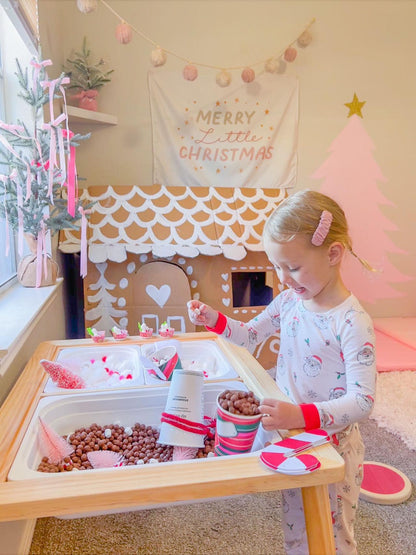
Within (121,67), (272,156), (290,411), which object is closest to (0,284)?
(290,411)

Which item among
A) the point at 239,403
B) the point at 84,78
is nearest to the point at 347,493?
the point at 239,403

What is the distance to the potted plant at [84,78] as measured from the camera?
2580 mm

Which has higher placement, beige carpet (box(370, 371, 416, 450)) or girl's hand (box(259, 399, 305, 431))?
girl's hand (box(259, 399, 305, 431))

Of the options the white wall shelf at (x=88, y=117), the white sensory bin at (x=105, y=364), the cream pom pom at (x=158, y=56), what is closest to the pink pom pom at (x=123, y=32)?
the cream pom pom at (x=158, y=56)

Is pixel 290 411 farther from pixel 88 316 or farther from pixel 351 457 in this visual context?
pixel 88 316

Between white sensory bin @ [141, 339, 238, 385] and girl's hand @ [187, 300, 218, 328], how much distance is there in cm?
14

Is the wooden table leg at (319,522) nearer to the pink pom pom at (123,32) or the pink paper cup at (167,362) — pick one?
the pink paper cup at (167,362)

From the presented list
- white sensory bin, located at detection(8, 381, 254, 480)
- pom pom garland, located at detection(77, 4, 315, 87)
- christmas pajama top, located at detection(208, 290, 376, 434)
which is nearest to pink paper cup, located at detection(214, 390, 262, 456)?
christmas pajama top, located at detection(208, 290, 376, 434)

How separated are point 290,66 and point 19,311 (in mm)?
2452

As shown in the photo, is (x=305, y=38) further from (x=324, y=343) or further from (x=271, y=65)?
(x=324, y=343)

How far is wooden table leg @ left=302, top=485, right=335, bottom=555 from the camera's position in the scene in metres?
0.72

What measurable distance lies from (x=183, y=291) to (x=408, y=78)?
7.51 feet

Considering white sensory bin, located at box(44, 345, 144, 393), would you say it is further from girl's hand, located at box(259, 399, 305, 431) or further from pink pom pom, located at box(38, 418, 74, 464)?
girl's hand, located at box(259, 399, 305, 431)

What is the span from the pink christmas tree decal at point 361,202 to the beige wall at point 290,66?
65 millimetres
